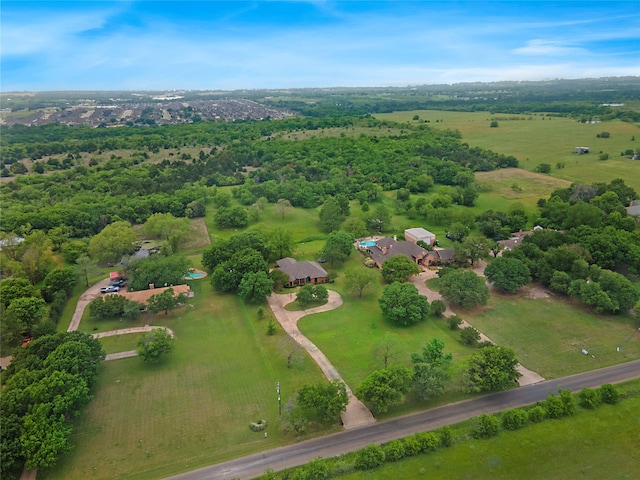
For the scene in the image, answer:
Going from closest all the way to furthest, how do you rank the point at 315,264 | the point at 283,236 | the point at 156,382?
the point at 156,382
the point at 315,264
the point at 283,236

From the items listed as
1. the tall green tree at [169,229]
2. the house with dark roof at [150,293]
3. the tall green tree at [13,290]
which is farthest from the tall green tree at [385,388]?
the tall green tree at [169,229]

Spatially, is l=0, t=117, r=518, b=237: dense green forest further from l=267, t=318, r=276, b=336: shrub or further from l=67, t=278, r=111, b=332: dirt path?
l=267, t=318, r=276, b=336: shrub

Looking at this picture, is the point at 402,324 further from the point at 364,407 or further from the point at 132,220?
the point at 132,220

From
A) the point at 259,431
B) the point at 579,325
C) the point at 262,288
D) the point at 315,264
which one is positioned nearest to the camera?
the point at 259,431

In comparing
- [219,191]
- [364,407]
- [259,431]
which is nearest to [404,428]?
[364,407]

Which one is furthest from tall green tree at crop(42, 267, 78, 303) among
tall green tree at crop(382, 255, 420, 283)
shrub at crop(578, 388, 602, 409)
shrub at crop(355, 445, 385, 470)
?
shrub at crop(578, 388, 602, 409)

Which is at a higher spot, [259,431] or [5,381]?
[5,381]
